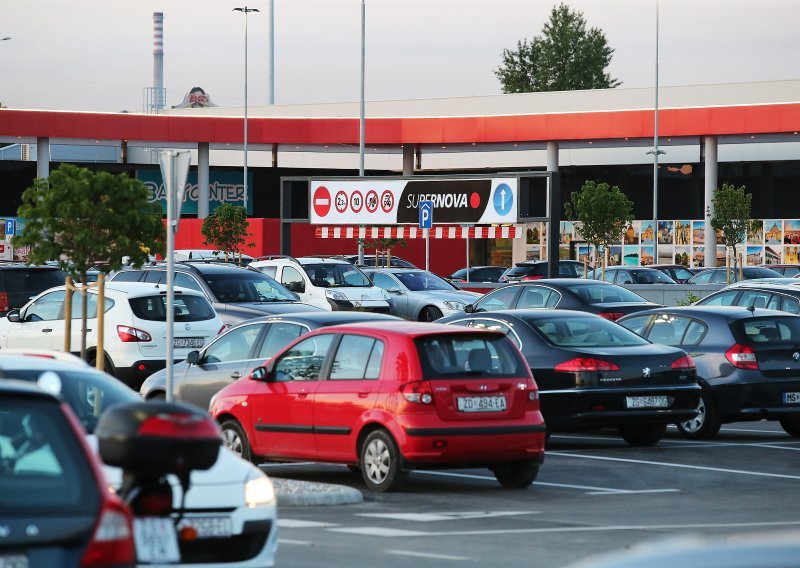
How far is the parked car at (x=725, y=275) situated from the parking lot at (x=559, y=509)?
28.4 m

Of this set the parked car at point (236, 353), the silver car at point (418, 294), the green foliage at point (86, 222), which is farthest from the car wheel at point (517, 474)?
the silver car at point (418, 294)

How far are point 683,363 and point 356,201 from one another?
2424 centimetres

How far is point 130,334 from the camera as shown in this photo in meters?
21.1

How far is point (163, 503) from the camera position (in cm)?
682

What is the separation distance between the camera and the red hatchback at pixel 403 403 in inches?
505

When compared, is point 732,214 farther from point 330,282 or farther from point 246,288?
point 246,288

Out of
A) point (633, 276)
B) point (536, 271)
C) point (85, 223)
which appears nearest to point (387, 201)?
point (633, 276)

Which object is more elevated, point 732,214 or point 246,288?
point 732,214

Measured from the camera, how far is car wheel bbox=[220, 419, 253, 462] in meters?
14.2

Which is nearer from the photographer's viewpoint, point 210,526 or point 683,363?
point 210,526

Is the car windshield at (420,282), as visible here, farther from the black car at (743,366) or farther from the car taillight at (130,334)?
the black car at (743,366)

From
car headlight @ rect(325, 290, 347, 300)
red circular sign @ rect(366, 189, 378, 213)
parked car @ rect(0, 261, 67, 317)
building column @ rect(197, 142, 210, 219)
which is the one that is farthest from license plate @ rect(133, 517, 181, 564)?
building column @ rect(197, 142, 210, 219)

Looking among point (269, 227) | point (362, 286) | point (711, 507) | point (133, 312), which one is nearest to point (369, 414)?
point (711, 507)

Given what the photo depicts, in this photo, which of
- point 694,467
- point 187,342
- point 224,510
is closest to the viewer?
point 224,510
